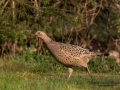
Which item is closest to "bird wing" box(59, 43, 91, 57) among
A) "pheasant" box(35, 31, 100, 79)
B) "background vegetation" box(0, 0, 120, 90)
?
"pheasant" box(35, 31, 100, 79)

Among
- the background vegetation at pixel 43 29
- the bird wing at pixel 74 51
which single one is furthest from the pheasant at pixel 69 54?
the background vegetation at pixel 43 29

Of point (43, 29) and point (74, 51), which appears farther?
point (43, 29)

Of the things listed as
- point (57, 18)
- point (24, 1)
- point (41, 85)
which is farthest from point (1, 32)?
point (41, 85)

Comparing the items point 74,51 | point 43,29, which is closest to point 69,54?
point 74,51

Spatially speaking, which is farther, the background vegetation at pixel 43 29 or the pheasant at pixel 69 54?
the background vegetation at pixel 43 29

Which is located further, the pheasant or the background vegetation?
the background vegetation

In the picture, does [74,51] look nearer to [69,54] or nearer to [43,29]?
[69,54]

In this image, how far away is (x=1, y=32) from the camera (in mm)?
12875

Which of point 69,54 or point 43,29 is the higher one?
point 43,29

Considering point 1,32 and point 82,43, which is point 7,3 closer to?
point 1,32

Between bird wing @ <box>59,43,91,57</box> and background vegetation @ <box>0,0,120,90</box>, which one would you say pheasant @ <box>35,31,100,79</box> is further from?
background vegetation @ <box>0,0,120,90</box>

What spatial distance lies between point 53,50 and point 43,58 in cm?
324

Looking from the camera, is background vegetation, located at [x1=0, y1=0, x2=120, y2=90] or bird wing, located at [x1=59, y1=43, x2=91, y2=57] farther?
background vegetation, located at [x1=0, y1=0, x2=120, y2=90]

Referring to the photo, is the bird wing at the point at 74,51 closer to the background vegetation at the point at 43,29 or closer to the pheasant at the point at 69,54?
the pheasant at the point at 69,54
